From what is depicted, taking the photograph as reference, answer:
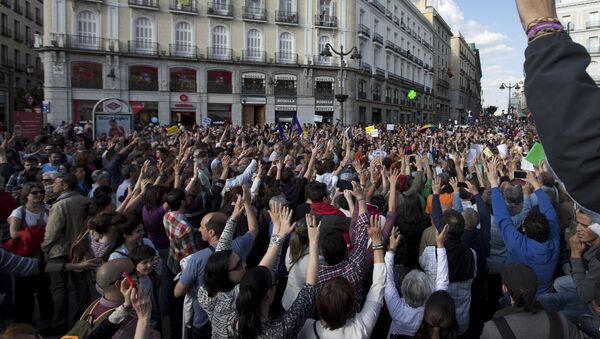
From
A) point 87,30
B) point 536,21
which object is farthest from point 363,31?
point 536,21

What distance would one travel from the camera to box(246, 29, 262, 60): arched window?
36.6m

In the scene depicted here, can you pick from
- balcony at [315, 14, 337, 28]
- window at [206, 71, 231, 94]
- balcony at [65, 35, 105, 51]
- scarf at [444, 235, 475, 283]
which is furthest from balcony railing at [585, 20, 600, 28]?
scarf at [444, 235, 475, 283]

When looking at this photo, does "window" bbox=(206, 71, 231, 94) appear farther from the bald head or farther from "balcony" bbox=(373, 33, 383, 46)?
the bald head

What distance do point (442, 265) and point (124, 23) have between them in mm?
34480

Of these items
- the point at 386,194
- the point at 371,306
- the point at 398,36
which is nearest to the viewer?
the point at 371,306

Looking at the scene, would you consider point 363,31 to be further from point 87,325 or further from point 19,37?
point 87,325

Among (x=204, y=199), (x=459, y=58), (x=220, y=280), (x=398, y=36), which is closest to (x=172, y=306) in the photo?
(x=204, y=199)

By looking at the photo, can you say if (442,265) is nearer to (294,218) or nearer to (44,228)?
(294,218)

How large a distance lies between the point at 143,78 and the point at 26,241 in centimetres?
3075

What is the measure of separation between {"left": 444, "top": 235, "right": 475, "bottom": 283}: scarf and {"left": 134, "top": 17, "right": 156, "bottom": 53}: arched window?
33.4 m

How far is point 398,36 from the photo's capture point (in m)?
51.1

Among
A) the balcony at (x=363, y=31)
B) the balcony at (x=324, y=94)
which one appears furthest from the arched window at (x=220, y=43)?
the balcony at (x=363, y=31)

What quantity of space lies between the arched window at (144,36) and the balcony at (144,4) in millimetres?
905

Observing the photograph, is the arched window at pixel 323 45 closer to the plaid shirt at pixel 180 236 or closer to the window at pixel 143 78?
the window at pixel 143 78
